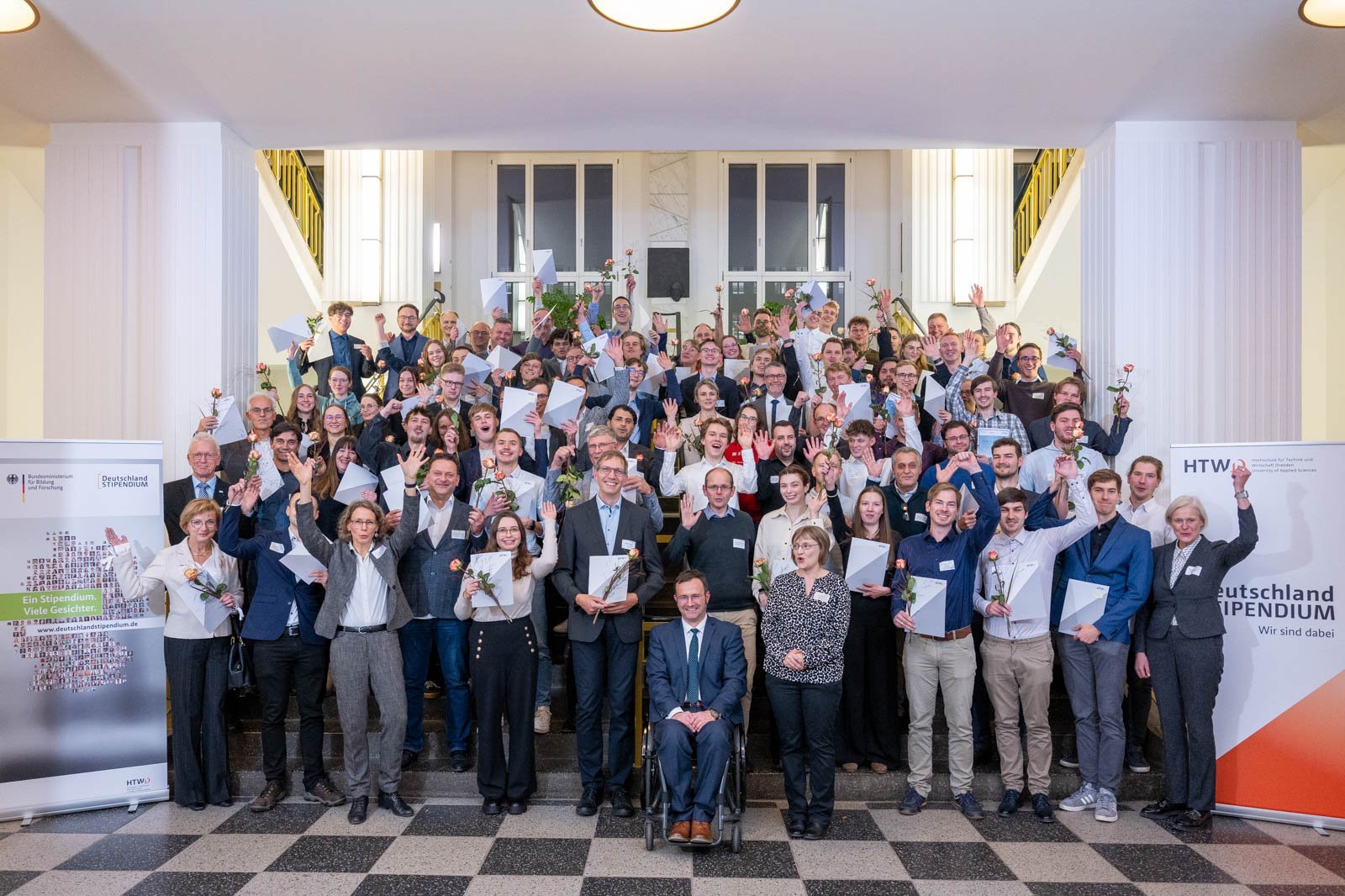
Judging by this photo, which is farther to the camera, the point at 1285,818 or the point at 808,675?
the point at 1285,818

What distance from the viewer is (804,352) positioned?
7.77 m

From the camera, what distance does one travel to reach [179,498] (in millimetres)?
5297

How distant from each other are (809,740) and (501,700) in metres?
1.45

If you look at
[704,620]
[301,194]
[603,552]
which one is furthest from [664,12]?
[301,194]

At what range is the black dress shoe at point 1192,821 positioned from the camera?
452 cm

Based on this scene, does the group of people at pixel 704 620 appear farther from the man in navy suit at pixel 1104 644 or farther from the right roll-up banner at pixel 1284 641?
the right roll-up banner at pixel 1284 641

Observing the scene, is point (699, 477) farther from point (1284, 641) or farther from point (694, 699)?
point (1284, 641)

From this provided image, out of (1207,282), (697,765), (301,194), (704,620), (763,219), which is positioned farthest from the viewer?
(763,219)

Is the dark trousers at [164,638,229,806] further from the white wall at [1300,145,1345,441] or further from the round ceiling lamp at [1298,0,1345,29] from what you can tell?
the white wall at [1300,145,1345,441]

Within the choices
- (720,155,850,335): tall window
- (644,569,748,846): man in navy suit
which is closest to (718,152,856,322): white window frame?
(720,155,850,335): tall window

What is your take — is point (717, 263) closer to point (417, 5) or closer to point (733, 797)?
point (417, 5)

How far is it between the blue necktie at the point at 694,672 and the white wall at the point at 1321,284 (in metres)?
6.40

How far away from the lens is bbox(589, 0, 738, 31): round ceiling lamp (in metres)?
4.51

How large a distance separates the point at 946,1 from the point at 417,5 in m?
2.68
